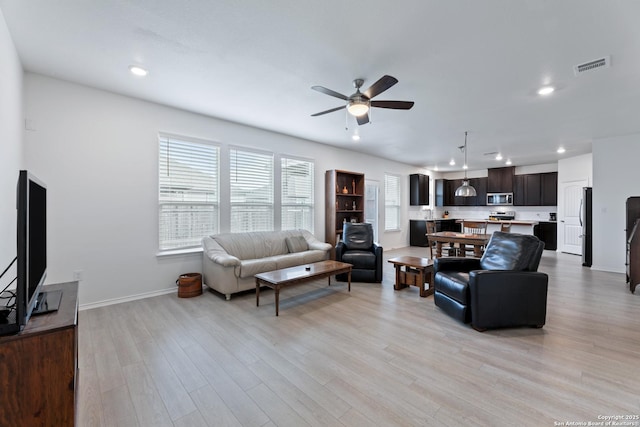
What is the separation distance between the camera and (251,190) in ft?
16.8

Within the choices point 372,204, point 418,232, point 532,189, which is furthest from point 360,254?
point 532,189

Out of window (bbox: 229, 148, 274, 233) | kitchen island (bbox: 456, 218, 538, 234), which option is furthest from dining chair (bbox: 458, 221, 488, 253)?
window (bbox: 229, 148, 274, 233)

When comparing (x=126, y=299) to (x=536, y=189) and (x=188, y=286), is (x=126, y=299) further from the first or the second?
(x=536, y=189)

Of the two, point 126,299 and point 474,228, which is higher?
point 474,228

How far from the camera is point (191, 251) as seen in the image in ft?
14.3

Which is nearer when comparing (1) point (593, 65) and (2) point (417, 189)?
(1) point (593, 65)

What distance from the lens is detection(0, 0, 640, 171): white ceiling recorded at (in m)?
2.12

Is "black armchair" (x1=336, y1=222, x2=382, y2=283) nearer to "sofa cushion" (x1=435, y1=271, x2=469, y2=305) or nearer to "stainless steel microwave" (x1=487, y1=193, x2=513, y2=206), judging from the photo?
"sofa cushion" (x1=435, y1=271, x2=469, y2=305)

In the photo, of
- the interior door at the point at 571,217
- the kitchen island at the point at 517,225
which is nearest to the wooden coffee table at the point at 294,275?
the kitchen island at the point at 517,225

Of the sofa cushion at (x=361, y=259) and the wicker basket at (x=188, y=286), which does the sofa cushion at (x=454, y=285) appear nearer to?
the sofa cushion at (x=361, y=259)

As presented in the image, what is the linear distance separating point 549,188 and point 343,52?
28.7 ft

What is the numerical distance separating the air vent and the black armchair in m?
3.25

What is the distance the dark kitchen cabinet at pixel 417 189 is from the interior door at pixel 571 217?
3664 millimetres

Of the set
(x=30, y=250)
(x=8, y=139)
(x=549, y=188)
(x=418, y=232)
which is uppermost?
(x=549, y=188)
